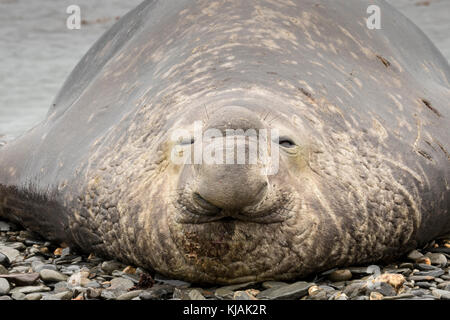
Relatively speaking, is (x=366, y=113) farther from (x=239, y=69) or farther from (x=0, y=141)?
(x=0, y=141)

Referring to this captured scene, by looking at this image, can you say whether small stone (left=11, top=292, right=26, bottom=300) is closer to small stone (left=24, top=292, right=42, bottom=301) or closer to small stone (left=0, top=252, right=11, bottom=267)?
small stone (left=24, top=292, right=42, bottom=301)

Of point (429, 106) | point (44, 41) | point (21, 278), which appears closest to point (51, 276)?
point (21, 278)

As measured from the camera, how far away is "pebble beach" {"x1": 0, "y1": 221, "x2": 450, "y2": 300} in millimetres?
3223

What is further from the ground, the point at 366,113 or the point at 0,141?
the point at 0,141

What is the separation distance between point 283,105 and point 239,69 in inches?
16.5

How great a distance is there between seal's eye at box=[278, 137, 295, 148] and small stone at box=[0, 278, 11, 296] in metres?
1.32

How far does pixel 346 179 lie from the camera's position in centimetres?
346

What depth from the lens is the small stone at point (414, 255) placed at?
147 inches

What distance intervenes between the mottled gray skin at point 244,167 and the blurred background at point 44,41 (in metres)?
4.20

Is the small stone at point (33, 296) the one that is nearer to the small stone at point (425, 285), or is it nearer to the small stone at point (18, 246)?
the small stone at point (18, 246)

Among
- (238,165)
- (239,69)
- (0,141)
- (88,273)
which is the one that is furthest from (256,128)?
(0,141)

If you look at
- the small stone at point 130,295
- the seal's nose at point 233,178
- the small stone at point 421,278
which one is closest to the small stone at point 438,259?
the small stone at point 421,278

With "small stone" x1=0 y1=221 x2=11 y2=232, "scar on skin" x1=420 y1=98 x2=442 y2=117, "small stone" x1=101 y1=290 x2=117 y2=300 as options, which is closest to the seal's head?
"small stone" x1=101 y1=290 x2=117 y2=300

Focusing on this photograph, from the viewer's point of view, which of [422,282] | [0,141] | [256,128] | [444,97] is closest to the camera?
[256,128]
